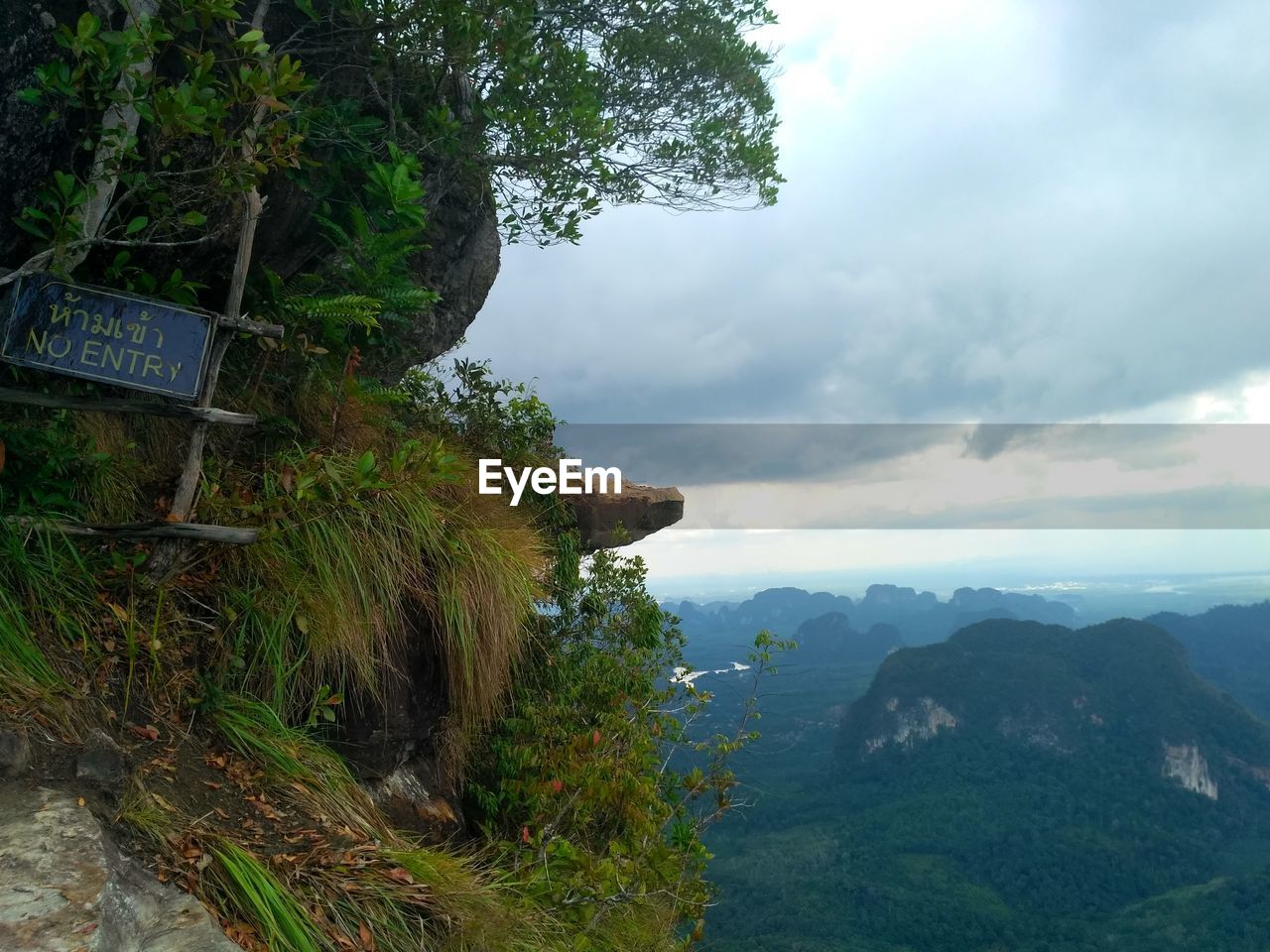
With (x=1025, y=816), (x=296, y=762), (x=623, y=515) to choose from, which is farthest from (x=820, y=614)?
(x=296, y=762)

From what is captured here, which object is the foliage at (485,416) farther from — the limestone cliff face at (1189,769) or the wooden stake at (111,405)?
the limestone cliff face at (1189,769)

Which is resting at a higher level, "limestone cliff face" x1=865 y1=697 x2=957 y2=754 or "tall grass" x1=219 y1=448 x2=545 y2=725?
"tall grass" x1=219 y1=448 x2=545 y2=725

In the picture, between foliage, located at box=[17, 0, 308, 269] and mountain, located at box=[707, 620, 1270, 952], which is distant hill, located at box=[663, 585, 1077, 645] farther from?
foliage, located at box=[17, 0, 308, 269]

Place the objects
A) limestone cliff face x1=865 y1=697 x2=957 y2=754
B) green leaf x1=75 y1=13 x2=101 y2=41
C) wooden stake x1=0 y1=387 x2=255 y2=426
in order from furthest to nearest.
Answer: limestone cliff face x1=865 y1=697 x2=957 y2=754, wooden stake x1=0 y1=387 x2=255 y2=426, green leaf x1=75 y1=13 x2=101 y2=41

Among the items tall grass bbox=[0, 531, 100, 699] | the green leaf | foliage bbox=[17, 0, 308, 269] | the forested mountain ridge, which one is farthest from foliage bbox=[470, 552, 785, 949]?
the forested mountain ridge

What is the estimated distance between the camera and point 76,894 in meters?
2.29

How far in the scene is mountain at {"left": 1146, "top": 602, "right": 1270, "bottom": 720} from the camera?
105 m

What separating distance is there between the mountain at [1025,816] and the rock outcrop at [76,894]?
29.4 meters

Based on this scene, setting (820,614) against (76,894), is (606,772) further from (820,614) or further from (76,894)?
(820,614)

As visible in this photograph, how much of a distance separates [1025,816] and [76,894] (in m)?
66.7

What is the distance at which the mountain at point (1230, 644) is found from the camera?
104625 millimetres

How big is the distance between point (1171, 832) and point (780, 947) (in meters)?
41.6

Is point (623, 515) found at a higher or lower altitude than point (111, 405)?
lower

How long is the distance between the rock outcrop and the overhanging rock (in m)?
4.52
